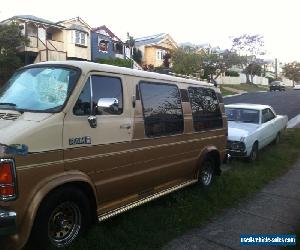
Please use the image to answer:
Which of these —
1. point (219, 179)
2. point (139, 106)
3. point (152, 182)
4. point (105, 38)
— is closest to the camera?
point (139, 106)

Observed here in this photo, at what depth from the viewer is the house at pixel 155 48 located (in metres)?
54.8

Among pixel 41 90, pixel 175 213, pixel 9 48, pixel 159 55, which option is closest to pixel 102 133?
pixel 41 90

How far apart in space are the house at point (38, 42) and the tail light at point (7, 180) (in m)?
33.1

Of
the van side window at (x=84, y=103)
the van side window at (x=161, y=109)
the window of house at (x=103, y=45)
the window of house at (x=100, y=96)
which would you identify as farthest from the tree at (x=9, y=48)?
the van side window at (x=84, y=103)

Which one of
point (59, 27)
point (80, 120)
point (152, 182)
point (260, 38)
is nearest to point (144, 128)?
point (152, 182)

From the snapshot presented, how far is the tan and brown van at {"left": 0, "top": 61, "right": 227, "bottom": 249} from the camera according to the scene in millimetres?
4191

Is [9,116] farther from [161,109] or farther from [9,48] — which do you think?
[9,48]

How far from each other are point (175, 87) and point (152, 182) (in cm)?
174

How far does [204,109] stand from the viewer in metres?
7.72

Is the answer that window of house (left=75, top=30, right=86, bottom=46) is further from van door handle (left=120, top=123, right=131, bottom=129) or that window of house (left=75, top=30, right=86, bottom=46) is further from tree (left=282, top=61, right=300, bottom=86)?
tree (left=282, top=61, right=300, bottom=86)

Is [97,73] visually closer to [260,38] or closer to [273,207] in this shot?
[273,207]

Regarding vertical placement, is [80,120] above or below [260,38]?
below

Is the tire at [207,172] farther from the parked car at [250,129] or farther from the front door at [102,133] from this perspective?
the front door at [102,133]

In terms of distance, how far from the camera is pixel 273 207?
725 centimetres
